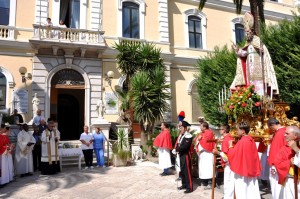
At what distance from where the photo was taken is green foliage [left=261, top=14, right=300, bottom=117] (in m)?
11.2

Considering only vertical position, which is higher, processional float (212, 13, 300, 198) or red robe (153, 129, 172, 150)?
processional float (212, 13, 300, 198)

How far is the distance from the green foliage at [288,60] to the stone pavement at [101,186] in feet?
20.2

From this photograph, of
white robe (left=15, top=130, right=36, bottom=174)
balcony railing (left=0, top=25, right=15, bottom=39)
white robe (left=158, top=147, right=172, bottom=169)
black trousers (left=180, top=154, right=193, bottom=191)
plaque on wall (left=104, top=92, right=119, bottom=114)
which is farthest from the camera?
plaque on wall (left=104, top=92, right=119, bottom=114)

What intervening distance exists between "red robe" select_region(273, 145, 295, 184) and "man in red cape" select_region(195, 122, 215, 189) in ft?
9.63

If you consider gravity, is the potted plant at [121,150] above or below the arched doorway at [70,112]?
below

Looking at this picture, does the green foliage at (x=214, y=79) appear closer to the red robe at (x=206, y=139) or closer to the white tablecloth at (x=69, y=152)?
the red robe at (x=206, y=139)

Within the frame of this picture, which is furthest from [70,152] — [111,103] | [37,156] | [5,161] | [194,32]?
[194,32]

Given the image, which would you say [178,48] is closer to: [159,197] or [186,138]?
[186,138]

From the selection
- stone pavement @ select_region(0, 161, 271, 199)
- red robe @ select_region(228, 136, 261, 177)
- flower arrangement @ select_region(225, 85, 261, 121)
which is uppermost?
flower arrangement @ select_region(225, 85, 261, 121)

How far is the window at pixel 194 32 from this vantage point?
66.7 feet

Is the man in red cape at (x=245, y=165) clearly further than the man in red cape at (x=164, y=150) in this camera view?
No

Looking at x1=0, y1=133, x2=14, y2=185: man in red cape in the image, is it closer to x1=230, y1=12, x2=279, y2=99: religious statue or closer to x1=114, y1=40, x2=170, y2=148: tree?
x1=114, y1=40, x2=170, y2=148: tree

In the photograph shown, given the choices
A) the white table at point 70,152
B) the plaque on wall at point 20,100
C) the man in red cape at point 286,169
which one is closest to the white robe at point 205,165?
the man in red cape at point 286,169

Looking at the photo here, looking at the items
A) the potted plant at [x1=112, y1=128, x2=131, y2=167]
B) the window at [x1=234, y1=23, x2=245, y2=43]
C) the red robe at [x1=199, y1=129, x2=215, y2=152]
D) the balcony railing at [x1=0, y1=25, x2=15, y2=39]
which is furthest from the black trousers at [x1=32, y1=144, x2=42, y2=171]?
the window at [x1=234, y1=23, x2=245, y2=43]
